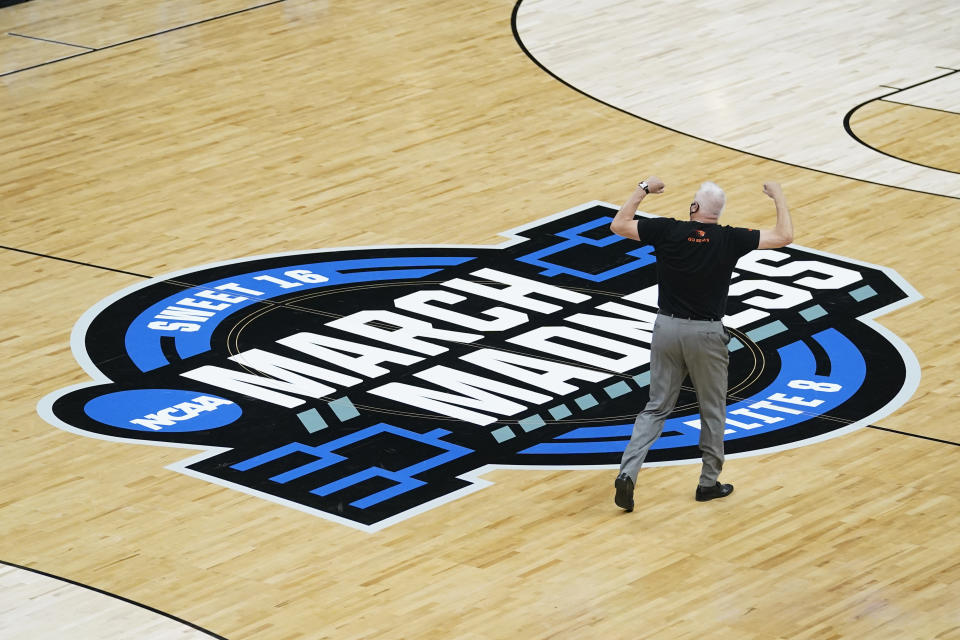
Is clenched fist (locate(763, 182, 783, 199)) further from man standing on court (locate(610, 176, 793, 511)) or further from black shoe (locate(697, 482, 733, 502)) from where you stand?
black shoe (locate(697, 482, 733, 502))

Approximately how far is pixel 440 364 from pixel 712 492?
2.23m

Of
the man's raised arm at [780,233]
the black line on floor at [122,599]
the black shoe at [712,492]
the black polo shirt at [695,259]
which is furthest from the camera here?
the black shoe at [712,492]

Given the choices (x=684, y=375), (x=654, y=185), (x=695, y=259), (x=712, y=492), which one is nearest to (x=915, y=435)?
(x=712, y=492)

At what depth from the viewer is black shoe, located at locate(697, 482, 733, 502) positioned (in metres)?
8.60

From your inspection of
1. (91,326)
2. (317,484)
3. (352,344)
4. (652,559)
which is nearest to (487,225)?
(352,344)

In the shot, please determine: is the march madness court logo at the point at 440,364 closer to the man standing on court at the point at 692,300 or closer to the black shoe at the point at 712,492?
the black shoe at the point at 712,492

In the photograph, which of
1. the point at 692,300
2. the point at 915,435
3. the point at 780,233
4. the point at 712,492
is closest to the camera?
the point at 780,233

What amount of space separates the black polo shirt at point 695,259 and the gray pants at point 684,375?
8 cm

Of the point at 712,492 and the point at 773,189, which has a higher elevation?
the point at 773,189

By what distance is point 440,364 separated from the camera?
10289 mm

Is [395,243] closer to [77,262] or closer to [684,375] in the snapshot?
[77,262]

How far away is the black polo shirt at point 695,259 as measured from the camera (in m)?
8.19

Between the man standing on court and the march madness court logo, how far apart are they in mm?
743

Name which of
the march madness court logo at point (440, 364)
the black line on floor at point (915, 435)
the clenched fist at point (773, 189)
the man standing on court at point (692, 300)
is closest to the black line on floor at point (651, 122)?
the march madness court logo at point (440, 364)
